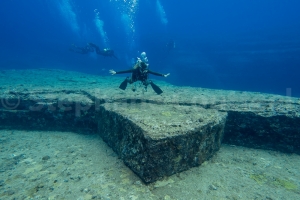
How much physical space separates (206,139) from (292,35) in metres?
24.3

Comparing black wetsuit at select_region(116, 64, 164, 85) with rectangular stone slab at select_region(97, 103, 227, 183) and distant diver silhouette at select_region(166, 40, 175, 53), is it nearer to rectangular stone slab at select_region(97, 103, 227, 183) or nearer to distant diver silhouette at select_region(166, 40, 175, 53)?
rectangular stone slab at select_region(97, 103, 227, 183)

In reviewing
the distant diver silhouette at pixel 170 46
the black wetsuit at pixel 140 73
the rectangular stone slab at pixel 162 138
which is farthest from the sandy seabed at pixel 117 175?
the distant diver silhouette at pixel 170 46

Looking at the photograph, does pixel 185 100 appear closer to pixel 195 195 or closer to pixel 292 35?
pixel 195 195

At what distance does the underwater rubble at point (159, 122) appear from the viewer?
2.25m

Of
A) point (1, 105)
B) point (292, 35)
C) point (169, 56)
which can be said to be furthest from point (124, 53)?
point (1, 105)

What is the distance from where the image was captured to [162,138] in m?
2.12

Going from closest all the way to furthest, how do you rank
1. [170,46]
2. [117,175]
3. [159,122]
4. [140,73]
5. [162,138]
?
[162,138], [117,175], [159,122], [140,73], [170,46]

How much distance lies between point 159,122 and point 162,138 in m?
0.41

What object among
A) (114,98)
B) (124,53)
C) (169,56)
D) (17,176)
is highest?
(124,53)

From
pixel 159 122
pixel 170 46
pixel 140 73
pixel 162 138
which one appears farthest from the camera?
pixel 170 46

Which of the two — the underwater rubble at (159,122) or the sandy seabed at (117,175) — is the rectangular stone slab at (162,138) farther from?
the sandy seabed at (117,175)

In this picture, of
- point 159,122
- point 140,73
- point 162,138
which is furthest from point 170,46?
point 162,138

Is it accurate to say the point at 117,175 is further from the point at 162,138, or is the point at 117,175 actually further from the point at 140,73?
the point at 140,73

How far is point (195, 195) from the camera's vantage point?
7.00 ft
